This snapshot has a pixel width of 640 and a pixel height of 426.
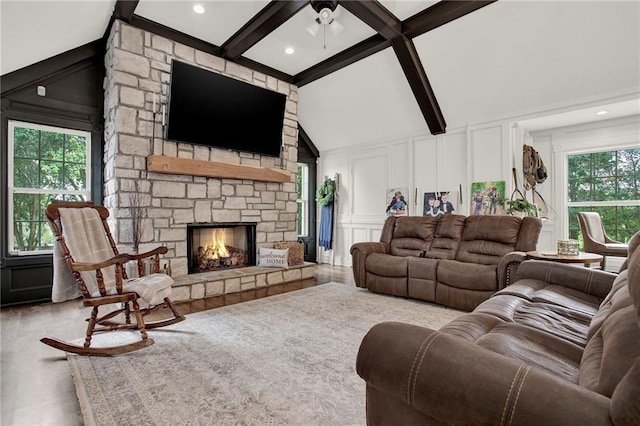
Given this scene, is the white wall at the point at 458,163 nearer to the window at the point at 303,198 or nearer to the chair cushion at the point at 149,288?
the window at the point at 303,198

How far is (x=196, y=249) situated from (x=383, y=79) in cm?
369

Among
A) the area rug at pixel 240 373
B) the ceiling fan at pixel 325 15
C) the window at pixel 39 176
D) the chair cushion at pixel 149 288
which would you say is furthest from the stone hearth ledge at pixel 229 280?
the ceiling fan at pixel 325 15

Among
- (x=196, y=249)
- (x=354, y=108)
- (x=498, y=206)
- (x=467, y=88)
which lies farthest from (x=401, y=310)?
(x=354, y=108)

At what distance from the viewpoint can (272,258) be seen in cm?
470

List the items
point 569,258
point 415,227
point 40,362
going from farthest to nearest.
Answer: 1. point 415,227
2. point 569,258
3. point 40,362

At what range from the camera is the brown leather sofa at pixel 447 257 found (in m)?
3.28

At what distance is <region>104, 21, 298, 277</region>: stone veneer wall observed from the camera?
360 centimetres

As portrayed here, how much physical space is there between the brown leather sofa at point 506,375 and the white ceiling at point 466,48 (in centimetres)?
343

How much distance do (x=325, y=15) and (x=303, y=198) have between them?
395 cm

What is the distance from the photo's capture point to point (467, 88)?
4531 mm

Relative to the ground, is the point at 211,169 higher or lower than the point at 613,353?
higher

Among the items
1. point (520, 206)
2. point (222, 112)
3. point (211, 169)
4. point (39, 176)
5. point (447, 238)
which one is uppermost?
point (222, 112)

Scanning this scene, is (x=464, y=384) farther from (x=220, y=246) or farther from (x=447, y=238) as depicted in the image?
(x=220, y=246)

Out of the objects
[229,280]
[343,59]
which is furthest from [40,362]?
[343,59]
